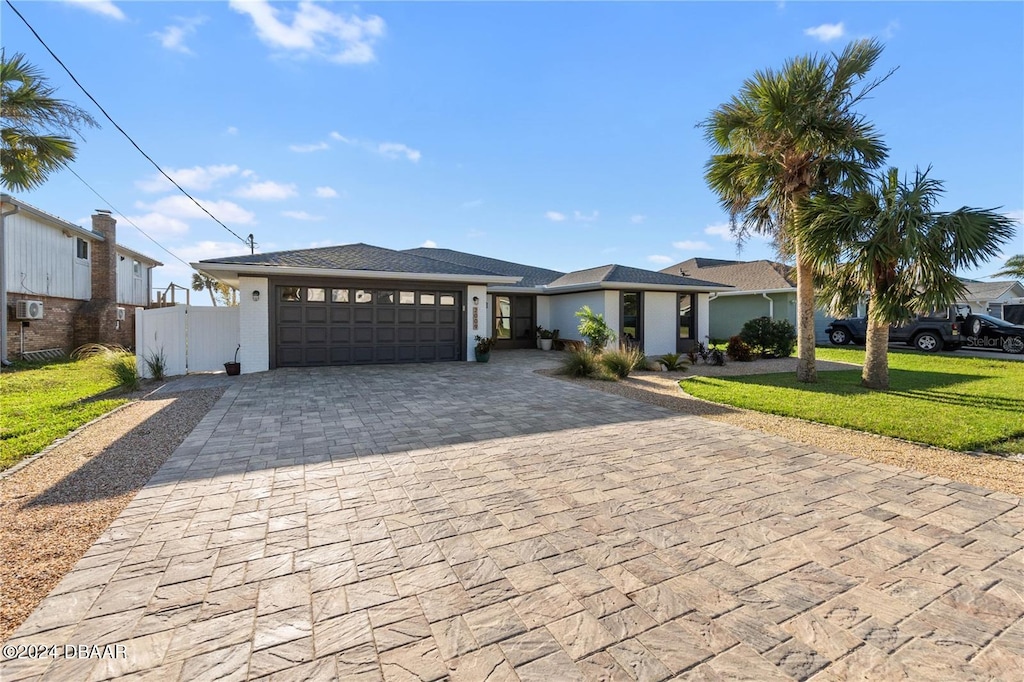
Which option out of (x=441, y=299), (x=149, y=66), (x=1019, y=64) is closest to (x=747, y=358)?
(x=1019, y=64)

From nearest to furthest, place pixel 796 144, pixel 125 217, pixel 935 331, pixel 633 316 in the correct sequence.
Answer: pixel 796 144, pixel 935 331, pixel 633 316, pixel 125 217

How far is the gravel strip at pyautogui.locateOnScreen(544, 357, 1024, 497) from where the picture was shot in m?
4.26

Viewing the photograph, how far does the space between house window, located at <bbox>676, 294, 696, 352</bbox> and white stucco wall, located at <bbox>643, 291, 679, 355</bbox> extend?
0.31 metres

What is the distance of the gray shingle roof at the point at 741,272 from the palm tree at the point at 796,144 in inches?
362

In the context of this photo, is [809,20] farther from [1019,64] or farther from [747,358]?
[747,358]

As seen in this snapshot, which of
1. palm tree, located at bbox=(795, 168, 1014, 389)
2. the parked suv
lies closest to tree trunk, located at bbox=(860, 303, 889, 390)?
palm tree, located at bbox=(795, 168, 1014, 389)

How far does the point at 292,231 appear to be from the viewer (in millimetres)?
20688

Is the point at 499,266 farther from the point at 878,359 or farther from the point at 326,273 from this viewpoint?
the point at 878,359

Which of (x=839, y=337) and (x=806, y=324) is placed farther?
(x=839, y=337)

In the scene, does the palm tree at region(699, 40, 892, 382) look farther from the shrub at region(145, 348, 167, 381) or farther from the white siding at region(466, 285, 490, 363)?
the shrub at region(145, 348, 167, 381)

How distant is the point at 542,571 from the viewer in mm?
2586

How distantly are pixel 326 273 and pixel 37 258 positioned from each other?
11215 millimetres

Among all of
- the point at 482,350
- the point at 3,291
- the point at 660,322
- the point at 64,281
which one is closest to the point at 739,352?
the point at 660,322

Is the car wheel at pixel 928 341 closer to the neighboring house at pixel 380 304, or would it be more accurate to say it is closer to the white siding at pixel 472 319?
the neighboring house at pixel 380 304
